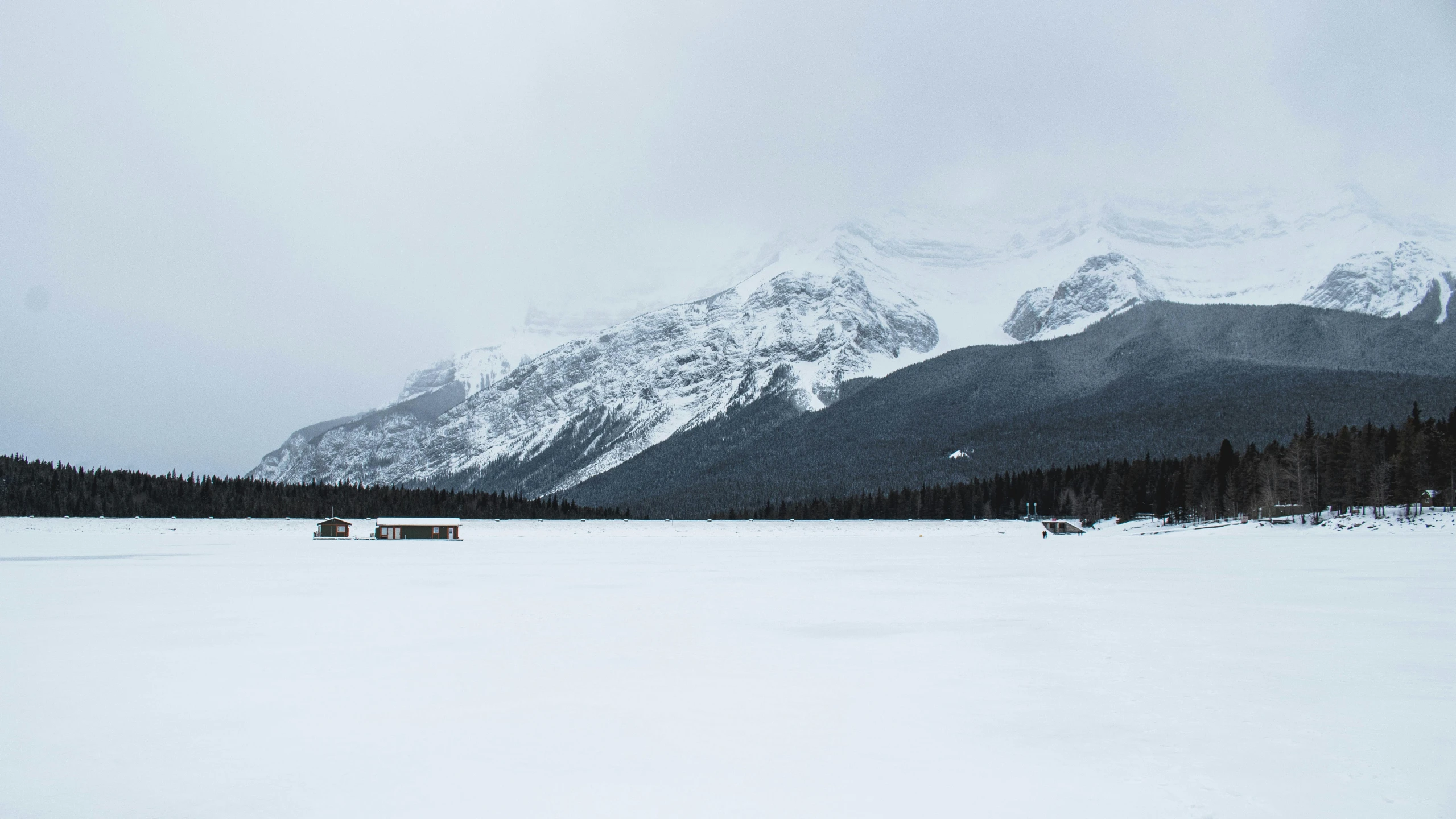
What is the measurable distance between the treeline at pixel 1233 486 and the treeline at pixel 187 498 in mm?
67933

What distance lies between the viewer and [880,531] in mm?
112375

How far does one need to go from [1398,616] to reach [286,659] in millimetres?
24994

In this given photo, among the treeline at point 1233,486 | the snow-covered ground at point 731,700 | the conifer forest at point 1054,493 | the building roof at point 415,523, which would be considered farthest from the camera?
the building roof at point 415,523

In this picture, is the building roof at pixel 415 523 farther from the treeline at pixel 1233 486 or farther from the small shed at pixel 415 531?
the treeline at pixel 1233 486

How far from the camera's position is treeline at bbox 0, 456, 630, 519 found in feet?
408

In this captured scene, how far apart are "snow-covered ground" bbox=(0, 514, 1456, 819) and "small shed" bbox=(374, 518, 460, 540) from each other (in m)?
55.1

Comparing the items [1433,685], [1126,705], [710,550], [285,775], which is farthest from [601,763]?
[710,550]

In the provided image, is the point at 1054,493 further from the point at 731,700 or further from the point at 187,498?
the point at 731,700

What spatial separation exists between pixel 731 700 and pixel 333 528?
83534mm

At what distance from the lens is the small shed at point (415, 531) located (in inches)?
3494

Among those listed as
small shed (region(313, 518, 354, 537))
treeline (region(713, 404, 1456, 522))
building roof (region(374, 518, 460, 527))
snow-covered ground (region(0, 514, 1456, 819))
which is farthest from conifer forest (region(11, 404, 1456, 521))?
snow-covered ground (region(0, 514, 1456, 819))

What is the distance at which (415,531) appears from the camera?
89.3 metres

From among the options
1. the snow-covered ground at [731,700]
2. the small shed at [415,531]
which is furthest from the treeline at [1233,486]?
the small shed at [415,531]

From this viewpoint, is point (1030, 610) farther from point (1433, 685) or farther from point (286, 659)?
point (286, 659)
